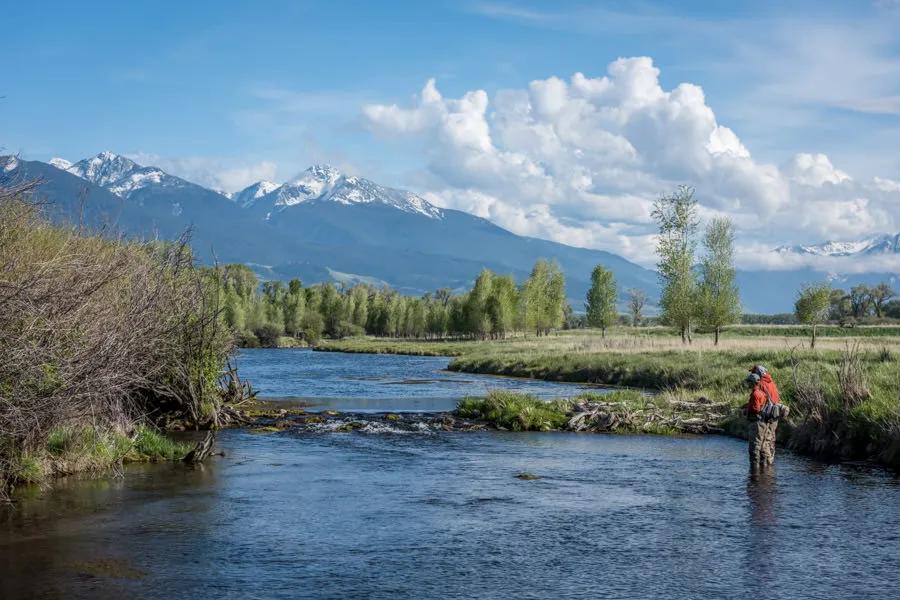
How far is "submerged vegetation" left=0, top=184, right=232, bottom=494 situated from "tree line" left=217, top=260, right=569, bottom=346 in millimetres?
81342

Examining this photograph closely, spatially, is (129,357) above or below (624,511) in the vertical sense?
above

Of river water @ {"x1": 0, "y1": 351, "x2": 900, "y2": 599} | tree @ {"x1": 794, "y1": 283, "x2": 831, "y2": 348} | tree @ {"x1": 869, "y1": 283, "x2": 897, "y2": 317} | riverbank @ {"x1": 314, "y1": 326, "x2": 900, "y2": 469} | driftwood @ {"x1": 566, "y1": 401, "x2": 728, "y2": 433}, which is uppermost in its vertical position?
tree @ {"x1": 869, "y1": 283, "x2": 897, "y2": 317}

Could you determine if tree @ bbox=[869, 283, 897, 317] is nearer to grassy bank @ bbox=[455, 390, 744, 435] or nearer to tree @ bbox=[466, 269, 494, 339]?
tree @ bbox=[466, 269, 494, 339]

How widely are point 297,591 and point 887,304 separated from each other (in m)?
183

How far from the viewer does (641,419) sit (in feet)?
113

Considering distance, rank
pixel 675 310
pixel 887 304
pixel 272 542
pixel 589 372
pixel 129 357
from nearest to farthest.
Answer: pixel 272 542
pixel 129 357
pixel 589 372
pixel 675 310
pixel 887 304

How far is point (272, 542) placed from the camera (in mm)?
17000

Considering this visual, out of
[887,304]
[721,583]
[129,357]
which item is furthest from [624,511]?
[887,304]

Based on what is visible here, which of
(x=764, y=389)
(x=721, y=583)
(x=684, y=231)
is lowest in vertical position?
(x=721, y=583)

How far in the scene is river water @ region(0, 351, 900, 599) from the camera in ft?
47.3

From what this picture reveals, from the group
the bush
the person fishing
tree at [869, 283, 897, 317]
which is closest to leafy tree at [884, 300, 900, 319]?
tree at [869, 283, 897, 317]

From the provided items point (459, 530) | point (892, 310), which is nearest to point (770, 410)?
point (459, 530)

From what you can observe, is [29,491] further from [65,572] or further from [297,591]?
[297,591]

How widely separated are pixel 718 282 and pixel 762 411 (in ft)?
183
